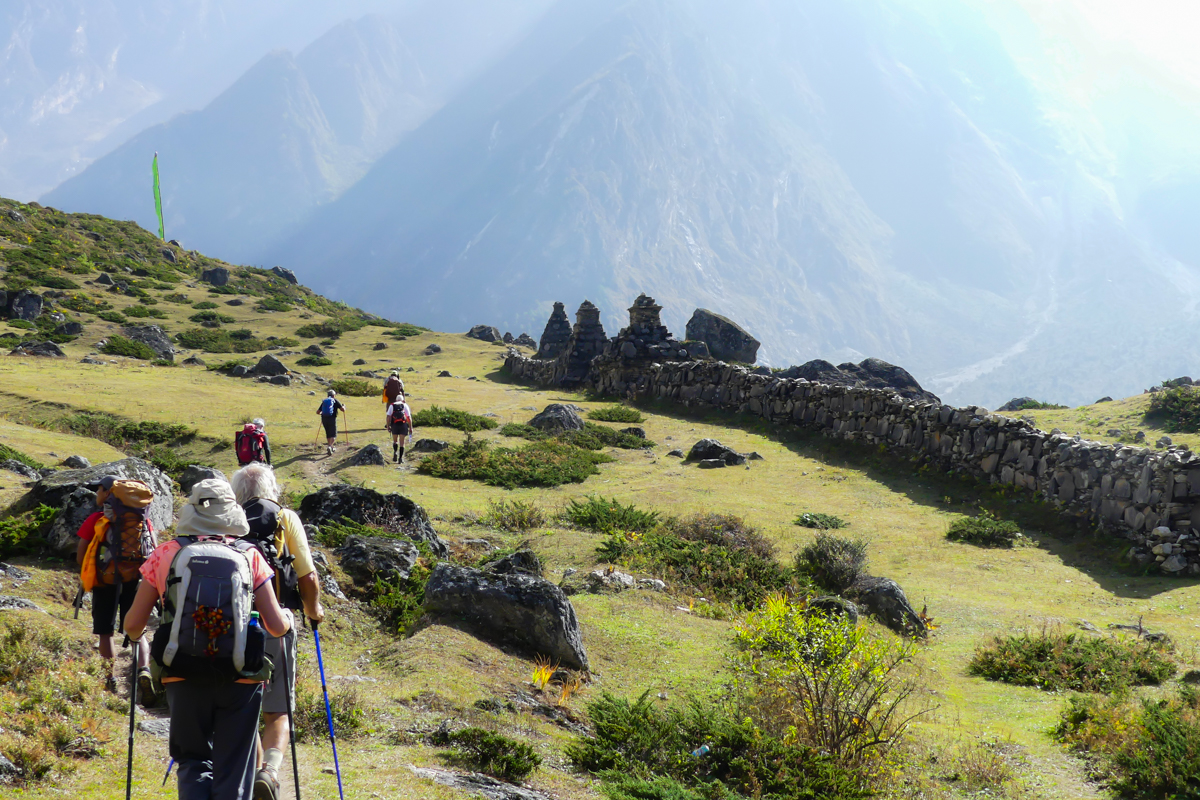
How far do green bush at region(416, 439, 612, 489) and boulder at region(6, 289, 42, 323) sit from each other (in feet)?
89.4

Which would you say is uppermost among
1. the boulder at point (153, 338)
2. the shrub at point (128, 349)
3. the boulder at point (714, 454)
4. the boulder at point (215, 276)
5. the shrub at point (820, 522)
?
the boulder at point (215, 276)

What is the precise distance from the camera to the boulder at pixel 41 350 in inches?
1052

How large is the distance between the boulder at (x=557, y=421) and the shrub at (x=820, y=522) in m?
8.61

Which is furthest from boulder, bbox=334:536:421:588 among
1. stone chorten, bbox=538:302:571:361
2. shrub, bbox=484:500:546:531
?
stone chorten, bbox=538:302:571:361

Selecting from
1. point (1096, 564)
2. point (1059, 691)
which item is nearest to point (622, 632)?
point (1059, 691)

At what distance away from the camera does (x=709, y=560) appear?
38.2 feet

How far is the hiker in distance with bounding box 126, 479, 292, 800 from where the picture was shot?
3695 millimetres

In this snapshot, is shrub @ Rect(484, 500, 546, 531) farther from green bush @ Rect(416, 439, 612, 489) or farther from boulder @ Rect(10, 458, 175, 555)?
boulder @ Rect(10, 458, 175, 555)

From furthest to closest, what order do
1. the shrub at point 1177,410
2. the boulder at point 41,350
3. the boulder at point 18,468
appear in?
the boulder at point 41,350
the shrub at point 1177,410
the boulder at point 18,468

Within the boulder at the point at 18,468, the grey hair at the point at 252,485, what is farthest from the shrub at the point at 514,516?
the grey hair at the point at 252,485

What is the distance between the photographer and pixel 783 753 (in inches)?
244

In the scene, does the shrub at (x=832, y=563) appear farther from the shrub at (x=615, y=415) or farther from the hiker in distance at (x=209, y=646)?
the shrub at (x=615, y=415)

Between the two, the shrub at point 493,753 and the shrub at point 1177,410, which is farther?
the shrub at point 1177,410

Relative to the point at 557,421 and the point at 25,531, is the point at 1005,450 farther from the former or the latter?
the point at 25,531
